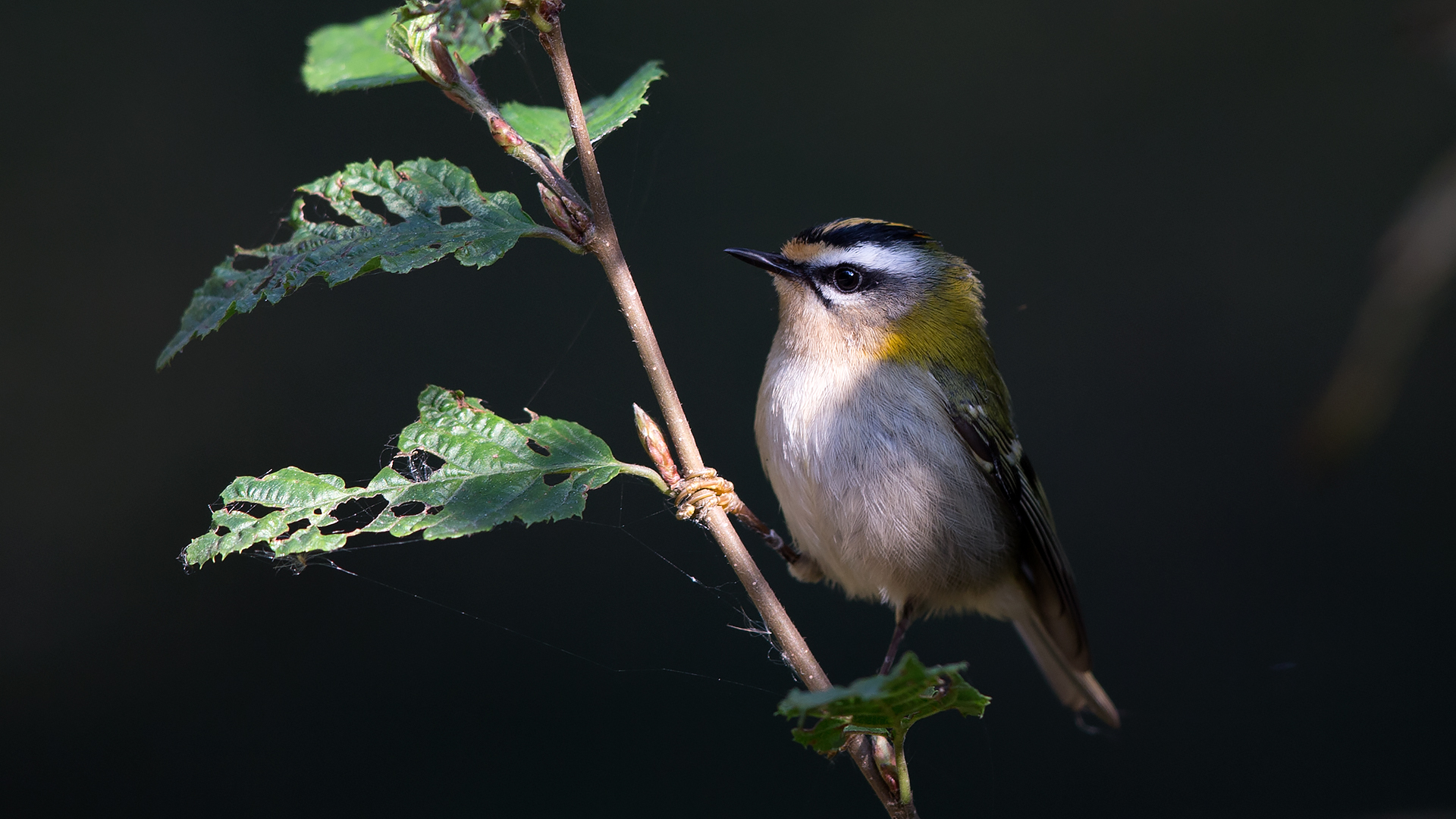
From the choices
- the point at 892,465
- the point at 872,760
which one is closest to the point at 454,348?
the point at 892,465

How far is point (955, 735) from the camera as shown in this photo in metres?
3.22

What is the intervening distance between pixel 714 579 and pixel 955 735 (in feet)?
3.65

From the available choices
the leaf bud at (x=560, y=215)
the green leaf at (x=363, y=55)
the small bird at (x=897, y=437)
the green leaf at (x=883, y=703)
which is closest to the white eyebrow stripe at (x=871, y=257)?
the small bird at (x=897, y=437)

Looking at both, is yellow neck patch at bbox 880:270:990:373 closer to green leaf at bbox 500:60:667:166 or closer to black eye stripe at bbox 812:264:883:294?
black eye stripe at bbox 812:264:883:294

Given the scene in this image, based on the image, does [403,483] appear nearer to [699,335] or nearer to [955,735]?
[699,335]

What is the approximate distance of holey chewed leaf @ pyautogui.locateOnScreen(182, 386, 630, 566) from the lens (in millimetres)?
958

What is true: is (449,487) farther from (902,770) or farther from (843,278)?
(843,278)

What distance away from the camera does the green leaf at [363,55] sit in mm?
1036

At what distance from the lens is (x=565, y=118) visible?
128 cm

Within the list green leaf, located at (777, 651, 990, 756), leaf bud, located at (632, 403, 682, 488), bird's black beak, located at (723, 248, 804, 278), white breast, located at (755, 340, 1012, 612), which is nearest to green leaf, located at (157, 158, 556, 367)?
leaf bud, located at (632, 403, 682, 488)

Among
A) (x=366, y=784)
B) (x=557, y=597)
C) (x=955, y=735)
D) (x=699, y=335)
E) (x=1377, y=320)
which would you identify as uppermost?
(x=1377, y=320)

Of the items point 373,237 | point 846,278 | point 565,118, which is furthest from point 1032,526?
point 373,237

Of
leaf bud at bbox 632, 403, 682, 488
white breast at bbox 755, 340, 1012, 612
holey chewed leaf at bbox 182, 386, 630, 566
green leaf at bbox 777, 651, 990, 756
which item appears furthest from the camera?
white breast at bbox 755, 340, 1012, 612

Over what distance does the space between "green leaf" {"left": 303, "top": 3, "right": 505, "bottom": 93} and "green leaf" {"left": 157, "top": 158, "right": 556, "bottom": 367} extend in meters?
0.12
